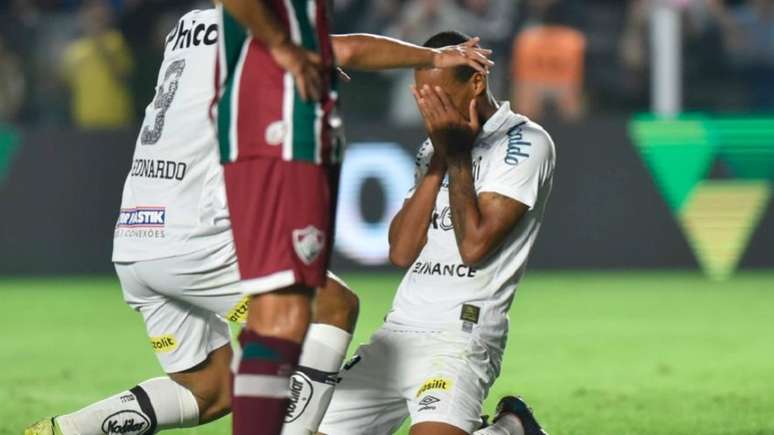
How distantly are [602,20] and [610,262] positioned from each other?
10.5ft

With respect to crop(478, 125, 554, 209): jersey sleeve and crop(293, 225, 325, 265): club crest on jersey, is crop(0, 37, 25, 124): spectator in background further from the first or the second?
crop(293, 225, 325, 265): club crest on jersey

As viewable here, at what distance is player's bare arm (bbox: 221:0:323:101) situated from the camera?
4703 millimetres

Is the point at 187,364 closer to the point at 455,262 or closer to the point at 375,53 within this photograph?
the point at 455,262

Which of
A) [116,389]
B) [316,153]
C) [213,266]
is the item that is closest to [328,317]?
[213,266]

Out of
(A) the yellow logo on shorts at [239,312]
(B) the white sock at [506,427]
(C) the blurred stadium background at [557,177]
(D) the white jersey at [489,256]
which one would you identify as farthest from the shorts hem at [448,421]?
(C) the blurred stadium background at [557,177]

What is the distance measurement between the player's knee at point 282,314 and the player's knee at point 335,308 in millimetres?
967

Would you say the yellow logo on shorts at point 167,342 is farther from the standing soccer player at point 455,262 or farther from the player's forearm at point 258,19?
the player's forearm at point 258,19

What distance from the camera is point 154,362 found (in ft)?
31.4

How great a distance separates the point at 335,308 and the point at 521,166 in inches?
37.3

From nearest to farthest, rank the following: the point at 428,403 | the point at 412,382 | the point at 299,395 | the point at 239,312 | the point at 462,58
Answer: the point at 462,58, the point at 299,395, the point at 428,403, the point at 239,312, the point at 412,382

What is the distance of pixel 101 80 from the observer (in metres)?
15.3

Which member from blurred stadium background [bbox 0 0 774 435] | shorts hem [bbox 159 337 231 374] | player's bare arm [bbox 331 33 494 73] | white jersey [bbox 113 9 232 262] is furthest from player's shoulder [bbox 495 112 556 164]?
blurred stadium background [bbox 0 0 774 435]

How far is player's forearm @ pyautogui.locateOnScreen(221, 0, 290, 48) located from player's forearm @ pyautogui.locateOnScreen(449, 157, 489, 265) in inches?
58.6

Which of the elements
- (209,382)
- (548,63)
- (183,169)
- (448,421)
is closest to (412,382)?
(448,421)
